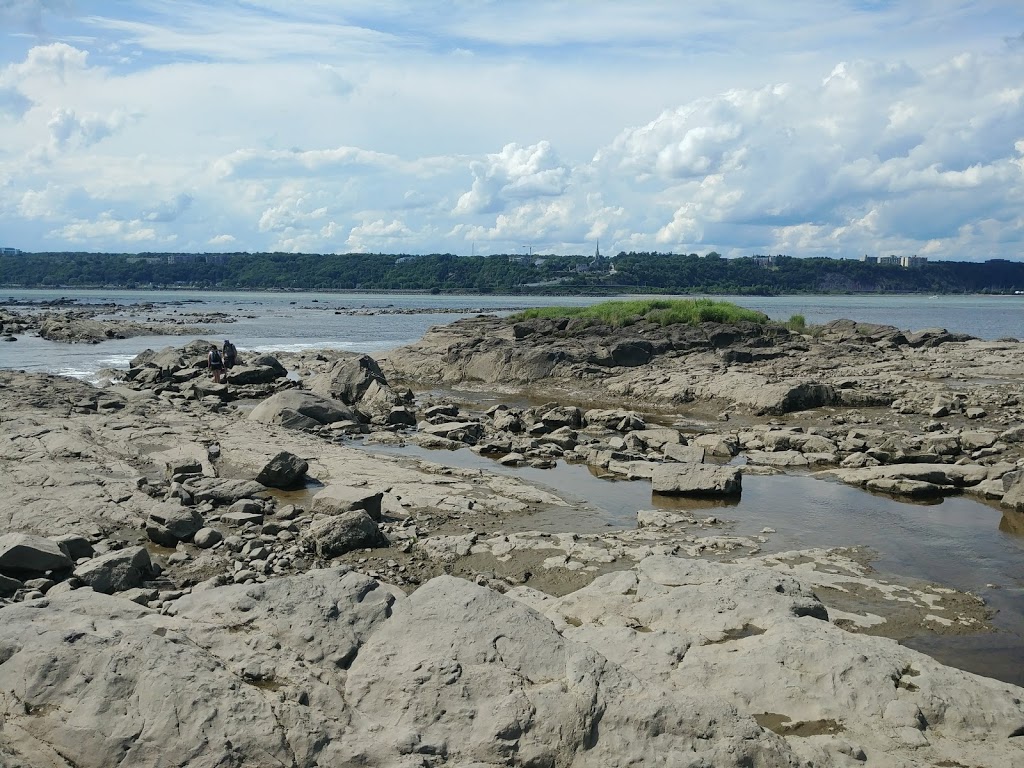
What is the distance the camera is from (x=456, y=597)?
6469 millimetres

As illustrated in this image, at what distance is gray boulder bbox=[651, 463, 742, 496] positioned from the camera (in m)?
13.5

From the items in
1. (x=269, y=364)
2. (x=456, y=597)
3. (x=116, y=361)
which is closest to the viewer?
(x=456, y=597)

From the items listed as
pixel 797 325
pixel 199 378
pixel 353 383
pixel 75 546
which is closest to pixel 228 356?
pixel 199 378

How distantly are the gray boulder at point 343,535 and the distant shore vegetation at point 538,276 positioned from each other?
439 ft

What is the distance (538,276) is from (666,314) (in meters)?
130

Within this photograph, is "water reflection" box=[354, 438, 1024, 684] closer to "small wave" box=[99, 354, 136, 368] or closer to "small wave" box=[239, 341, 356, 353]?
"small wave" box=[99, 354, 136, 368]

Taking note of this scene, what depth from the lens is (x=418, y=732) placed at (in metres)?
5.20

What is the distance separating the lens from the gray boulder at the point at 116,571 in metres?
8.31

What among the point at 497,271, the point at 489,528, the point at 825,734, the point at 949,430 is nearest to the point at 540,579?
the point at 489,528

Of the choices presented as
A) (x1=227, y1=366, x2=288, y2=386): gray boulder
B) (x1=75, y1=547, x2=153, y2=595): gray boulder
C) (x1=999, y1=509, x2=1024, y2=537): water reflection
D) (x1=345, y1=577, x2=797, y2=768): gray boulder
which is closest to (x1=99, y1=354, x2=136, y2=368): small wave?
(x1=227, y1=366, x2=288, y2=386): gray boulder

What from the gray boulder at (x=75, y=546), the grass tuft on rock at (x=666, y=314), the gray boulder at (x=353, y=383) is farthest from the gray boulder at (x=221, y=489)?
the grass tuft on rock at (x=666, y=314)

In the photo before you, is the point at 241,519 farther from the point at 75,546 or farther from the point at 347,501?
the point at 75,546

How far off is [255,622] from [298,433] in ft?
42.3

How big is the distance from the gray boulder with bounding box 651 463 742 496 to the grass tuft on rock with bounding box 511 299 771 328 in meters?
20.8
